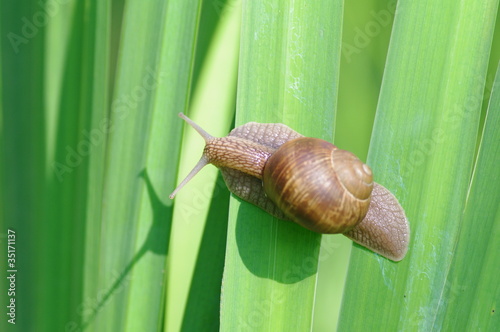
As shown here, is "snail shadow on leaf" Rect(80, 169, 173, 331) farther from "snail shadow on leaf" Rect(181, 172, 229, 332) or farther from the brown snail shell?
the brown snail shell

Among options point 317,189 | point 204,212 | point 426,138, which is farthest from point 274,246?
point 426,138

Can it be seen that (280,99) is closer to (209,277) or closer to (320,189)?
(320,189)

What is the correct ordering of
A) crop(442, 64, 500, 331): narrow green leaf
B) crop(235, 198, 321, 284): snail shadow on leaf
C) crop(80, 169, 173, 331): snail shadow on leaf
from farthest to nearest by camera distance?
crop(80, 169, 173, 331): snail shadow on leaf
crop(235, 198, 321, 284): snail shadow on leaf
crop(442, 64, 500, 331): narrow green leaf

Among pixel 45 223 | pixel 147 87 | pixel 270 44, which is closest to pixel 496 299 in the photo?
pixel 270 44

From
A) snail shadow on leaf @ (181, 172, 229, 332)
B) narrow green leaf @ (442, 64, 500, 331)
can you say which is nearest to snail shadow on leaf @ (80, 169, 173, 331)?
snail shadow on leaf @ (181, 172, 229, 332)

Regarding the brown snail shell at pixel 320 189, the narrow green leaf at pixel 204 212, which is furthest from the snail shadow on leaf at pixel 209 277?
the brown snail shell at pixel 320 189

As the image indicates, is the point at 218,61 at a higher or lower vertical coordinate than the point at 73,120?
higher

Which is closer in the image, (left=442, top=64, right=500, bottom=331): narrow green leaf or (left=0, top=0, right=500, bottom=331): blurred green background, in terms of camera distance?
(left=442, top=64, right=500, bottom=331): narrow green leaf

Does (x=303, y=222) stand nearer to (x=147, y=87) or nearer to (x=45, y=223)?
(x=147, y=87)
